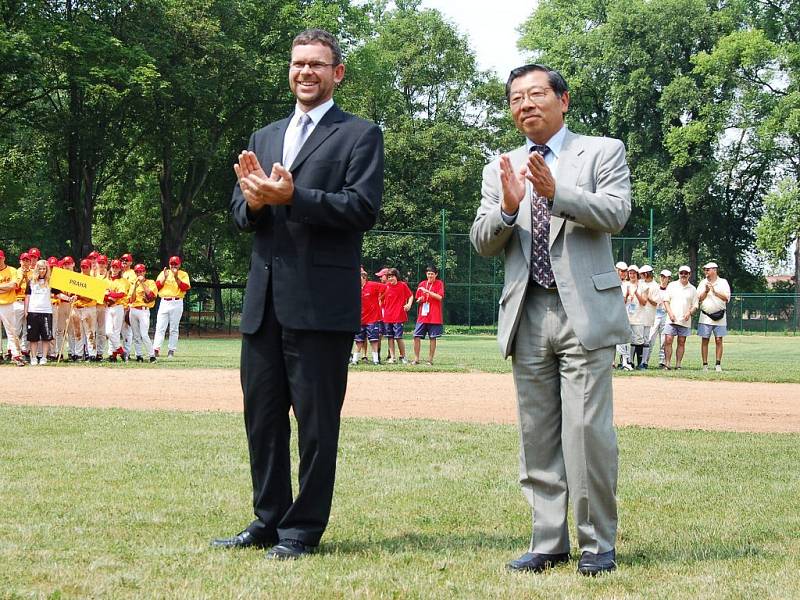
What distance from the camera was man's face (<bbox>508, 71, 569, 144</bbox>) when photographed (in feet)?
14.6

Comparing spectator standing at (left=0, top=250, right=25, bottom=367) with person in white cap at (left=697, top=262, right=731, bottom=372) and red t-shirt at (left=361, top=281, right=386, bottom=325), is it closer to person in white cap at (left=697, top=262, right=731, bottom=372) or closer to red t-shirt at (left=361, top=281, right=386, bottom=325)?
red t-shirt at (left=361, top=281, right=386, bottom=325)

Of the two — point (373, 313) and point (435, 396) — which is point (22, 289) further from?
point (435, 396)

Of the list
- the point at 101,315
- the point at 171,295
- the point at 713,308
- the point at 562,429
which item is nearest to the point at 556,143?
the point at 562,429

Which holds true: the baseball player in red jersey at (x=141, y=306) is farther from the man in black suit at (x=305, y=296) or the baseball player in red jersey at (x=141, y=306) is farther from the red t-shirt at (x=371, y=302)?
the man in black suit at (x=305, y=296)

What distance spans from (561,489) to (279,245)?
5.26 feet

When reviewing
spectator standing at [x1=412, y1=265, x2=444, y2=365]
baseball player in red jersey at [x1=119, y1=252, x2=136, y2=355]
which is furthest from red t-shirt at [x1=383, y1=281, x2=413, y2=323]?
baseball player in red jersey at [x1=119, y1=252, x2=136, y2=355]

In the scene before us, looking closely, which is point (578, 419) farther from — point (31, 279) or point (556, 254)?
point (31, 279)

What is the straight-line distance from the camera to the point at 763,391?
47.4 feet

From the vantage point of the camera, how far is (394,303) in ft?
66.8

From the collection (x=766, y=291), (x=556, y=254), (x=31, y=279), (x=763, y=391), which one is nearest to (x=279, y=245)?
(x=556, y=254)

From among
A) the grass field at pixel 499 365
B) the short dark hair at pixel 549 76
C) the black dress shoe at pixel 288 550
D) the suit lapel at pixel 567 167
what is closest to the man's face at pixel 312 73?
the short dark hair at pixel 549 76

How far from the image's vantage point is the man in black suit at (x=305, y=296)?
458cm

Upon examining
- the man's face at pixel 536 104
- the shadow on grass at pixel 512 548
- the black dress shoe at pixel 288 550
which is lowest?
the shadow on grass at pixel 512 548

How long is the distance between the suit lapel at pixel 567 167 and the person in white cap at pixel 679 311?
15.2 metres
